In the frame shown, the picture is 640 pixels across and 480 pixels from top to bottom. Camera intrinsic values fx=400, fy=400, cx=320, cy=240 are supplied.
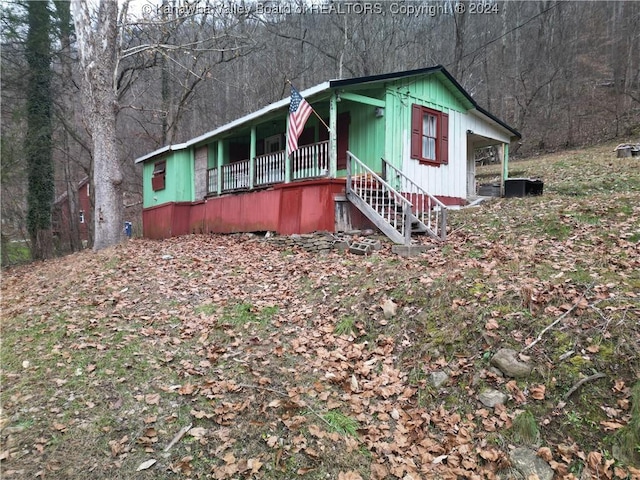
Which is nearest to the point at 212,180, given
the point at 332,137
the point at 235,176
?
the point at 235,176

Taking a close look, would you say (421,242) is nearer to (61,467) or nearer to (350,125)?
(350,125)

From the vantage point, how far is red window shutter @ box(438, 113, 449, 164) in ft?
37.5

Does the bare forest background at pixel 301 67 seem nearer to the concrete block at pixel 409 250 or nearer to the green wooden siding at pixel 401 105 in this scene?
the green wooden siding at pixel 401 105

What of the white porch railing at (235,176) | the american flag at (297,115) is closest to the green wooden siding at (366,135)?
the american flag at (297,115)

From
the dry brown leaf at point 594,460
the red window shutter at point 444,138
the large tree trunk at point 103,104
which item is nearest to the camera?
the dry brown leaf at point 594,460

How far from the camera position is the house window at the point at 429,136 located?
418 inches

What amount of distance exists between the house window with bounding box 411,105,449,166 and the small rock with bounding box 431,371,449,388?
7.57m

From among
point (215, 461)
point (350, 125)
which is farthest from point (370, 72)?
point (215, 461)

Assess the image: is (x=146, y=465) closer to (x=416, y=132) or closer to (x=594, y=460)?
(x=594, y=460)

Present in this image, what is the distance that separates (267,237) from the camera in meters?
9.93

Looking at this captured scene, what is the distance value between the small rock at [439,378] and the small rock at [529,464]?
845 mm

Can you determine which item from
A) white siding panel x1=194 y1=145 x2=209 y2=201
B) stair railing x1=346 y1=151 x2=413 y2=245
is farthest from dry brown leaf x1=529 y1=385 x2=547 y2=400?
white siding panel x1=194 y1=145 x2=209 y2=201

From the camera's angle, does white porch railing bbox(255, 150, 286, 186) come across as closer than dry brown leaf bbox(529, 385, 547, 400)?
No

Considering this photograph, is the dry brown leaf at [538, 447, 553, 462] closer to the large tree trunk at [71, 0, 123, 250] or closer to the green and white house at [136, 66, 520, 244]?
the green and white house at [136, 66, 520, 244]
